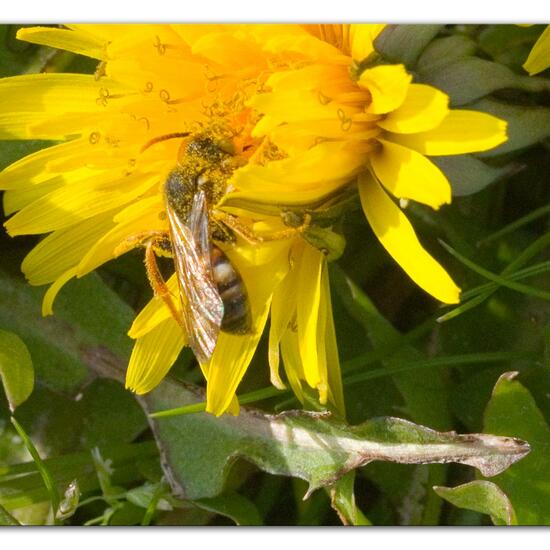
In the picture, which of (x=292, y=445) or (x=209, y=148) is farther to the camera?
(x=292, y=445)

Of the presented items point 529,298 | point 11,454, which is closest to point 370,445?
point 529,298

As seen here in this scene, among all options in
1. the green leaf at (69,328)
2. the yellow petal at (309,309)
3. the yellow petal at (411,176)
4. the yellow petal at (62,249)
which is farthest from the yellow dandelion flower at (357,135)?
the green leaf at (69,328)

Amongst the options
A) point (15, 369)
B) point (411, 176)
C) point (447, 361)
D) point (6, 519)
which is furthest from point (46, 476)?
point (411, 176)

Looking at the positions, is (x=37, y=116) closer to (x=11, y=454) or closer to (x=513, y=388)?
(x=11, y=454)

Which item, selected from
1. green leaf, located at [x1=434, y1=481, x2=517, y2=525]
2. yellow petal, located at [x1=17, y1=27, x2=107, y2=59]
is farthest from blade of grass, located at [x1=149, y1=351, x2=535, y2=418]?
yellow petal, located at [x1=17, y1=27, x2=107, y2=59]

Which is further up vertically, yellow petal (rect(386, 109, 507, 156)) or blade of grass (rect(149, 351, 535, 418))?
yellow petal (rect(386, 109, 507, 156))

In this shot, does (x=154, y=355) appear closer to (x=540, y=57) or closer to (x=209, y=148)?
(x=209, y=148)

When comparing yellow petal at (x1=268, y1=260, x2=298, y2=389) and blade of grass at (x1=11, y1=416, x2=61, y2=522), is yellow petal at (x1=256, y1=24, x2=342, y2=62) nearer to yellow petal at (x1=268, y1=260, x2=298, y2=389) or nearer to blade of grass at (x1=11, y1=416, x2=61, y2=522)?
yellow petal at (x1=268, y1=260, x2=298, y2=389)

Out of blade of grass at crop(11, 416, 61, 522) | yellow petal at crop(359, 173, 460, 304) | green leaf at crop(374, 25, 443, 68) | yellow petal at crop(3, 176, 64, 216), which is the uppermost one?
green leaf at crop(374, 25, 443, 68)
